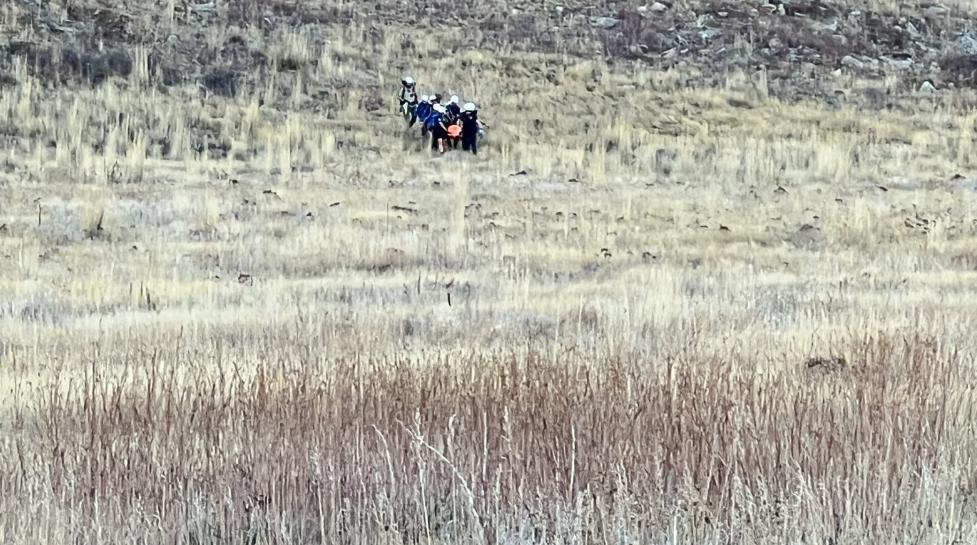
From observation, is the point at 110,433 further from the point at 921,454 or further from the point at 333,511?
the point at 921,454

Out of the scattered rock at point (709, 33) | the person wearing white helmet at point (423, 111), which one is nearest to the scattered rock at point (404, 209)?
the person wearing white helmet at point (423, 111)

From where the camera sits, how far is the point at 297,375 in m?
6.11

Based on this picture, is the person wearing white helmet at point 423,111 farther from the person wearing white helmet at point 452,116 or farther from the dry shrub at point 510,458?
the dry shrub at point 510,458

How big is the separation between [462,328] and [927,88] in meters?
25.6

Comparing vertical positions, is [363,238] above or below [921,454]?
below

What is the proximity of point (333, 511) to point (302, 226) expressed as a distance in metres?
10.0

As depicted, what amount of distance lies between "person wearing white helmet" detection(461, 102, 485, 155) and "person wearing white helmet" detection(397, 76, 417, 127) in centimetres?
153

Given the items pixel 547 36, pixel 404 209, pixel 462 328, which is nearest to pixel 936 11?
pixel 547 36

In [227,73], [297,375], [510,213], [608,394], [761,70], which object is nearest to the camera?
[608,394]

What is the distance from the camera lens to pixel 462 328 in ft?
28.6

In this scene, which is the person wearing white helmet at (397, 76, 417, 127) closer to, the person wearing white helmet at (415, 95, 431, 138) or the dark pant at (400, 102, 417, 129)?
the dark pant at (400, 102, 417, 129)

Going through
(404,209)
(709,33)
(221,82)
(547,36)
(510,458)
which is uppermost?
(709,33)

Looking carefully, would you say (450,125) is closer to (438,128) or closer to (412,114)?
(438,128)

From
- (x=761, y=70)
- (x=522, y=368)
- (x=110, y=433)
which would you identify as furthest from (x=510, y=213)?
(x=761, y=70)
